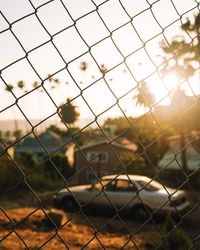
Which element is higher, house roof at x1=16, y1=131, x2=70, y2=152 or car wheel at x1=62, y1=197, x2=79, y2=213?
car wheel at x1=62, y1=197, x2=79, y2=213

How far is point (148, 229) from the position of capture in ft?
35.8

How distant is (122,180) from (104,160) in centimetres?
1835

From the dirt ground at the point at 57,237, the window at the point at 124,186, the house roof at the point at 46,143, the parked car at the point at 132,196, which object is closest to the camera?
the dirt ground at the point at 57,237

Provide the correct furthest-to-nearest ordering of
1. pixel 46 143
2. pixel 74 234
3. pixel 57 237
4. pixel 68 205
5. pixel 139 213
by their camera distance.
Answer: pixel 46 143
pixel 68 205
pixel 139 213
pixel 74 234
pixel 57 237

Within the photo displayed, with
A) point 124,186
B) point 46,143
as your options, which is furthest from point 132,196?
point 46,143

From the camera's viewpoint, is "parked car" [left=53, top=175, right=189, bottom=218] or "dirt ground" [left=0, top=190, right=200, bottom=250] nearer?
"dirt ground" [left=0, top=190, right=200, bottom=250]

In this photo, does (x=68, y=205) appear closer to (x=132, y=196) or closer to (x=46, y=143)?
(x=132, y=196)

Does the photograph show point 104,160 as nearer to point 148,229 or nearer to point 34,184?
point 34,184

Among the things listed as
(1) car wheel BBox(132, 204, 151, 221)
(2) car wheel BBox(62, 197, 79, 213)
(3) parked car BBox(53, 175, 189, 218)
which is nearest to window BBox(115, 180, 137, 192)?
(3) parked car BBox(53, 175, 189, 218)

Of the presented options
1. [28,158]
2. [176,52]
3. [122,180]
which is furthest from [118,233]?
[28,158]

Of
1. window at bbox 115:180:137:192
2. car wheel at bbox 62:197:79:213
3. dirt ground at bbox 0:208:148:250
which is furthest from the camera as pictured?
car wheel at bbox 62:197:79:213

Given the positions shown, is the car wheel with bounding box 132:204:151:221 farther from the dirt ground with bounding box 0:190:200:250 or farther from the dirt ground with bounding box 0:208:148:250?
the dirt ground with bounding box 0:208:148:250

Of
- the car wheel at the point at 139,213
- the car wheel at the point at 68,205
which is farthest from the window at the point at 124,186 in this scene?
the car wheel at the point at 68,205

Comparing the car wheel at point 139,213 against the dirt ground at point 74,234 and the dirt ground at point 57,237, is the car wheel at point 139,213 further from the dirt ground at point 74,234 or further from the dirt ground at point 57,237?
the dirt ground at point 57,237
